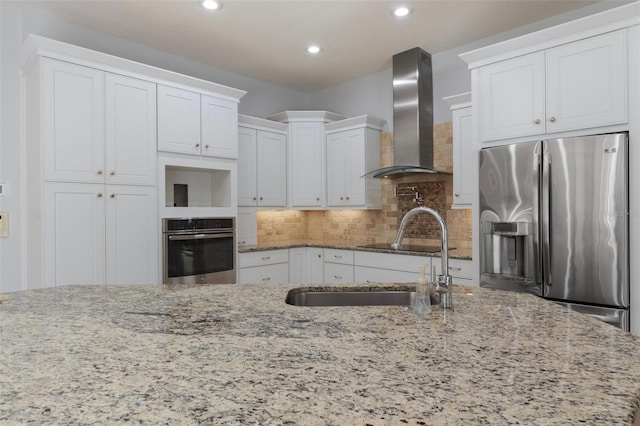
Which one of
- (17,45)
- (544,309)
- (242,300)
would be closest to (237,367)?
(242,300)

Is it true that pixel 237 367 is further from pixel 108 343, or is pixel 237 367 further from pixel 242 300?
pixel 242 300

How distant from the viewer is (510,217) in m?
2.70

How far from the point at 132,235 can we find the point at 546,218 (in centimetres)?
296

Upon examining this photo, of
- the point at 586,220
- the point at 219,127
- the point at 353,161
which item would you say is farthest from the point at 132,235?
the point at 586,220

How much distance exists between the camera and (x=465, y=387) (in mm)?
755

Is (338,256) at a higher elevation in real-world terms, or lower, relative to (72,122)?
lower

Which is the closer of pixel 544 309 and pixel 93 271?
pixel 544 309

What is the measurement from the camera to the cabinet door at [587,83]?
2334 millimetres

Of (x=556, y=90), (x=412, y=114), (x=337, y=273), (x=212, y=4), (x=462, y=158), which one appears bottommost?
(x=337, y=273)

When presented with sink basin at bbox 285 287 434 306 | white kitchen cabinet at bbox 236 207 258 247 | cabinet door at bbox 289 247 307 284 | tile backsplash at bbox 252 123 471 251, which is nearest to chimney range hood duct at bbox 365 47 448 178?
tile backsplash at bbox 252 123 471 251

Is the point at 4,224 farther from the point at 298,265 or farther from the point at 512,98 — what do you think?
the point at 512,98

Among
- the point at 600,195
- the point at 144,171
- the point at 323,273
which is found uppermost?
the point at 144,171

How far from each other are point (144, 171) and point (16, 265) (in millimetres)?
1169

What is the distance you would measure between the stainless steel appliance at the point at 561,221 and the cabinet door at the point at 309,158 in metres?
2.08
